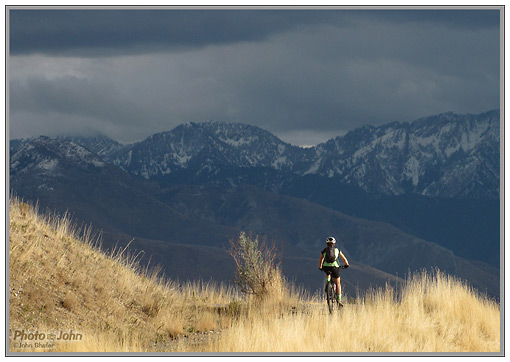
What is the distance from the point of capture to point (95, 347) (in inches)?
652

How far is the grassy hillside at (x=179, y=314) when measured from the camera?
58.9ft

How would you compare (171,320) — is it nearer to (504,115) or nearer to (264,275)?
(264,275)

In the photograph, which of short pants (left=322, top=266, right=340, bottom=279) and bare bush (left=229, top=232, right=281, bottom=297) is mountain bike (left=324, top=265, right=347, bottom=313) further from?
bare bush (left=229, top=232, right=281, bottom=297)

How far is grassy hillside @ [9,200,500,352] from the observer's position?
17.9 metres

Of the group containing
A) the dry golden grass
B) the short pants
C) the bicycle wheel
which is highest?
the short pants

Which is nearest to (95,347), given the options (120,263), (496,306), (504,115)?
(120,263)

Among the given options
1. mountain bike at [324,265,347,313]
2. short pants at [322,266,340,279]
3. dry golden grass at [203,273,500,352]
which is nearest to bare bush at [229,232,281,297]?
dry golden grass at [203,273,500,352]

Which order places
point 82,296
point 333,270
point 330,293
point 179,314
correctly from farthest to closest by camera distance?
point 179,314, point 82,296, point 330,293, point 333,270

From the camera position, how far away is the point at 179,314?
2367 centimetres

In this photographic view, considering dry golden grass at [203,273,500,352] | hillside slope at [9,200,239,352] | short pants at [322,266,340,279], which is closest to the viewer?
dry golden grass at [203,273,500,352]

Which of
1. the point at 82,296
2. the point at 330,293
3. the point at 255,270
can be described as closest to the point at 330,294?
the point at 330,293

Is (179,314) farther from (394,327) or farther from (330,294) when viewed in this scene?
(394,327)

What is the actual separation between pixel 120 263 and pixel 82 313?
15.1 ft

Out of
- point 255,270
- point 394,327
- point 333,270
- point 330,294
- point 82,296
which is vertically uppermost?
point 333,270
